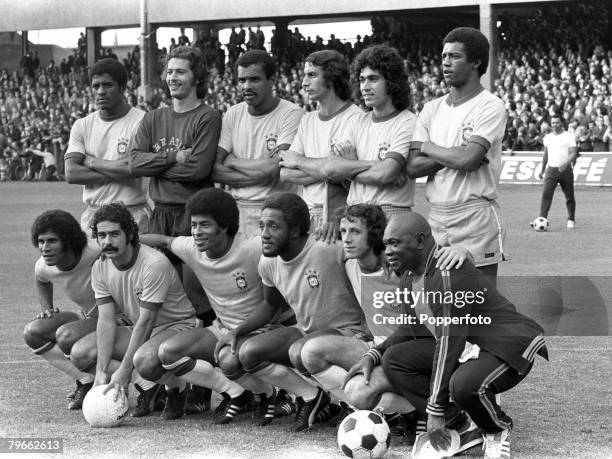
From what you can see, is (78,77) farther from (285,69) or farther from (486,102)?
(486,102)

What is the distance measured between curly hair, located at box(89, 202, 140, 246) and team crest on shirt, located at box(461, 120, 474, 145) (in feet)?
6.86

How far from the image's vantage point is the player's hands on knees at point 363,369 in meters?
6.25

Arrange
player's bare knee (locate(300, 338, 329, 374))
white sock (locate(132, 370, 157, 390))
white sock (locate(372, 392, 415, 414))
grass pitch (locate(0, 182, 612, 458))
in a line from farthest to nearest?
1. white sock (locate(132, 370, 157, 390))
2. player's bare knee (locate(300, 338, 329, 374))
3. white sock (locate(372, 392, 415, 414))
4. grass pitch (locate(0, 182, 612, 458))

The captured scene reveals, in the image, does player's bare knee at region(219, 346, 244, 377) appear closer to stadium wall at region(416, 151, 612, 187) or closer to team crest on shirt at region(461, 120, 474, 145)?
team crest on shirt at region(461, 120, 474, 145)

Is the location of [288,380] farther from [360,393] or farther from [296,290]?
[360,393]

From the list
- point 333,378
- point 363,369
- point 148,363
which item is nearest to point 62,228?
point 148,363

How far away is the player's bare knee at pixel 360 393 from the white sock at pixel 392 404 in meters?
0.06

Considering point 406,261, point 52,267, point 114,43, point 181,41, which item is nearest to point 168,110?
point 52,267

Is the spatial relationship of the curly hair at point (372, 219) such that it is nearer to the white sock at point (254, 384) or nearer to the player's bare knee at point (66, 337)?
the white sock at point (254, 384)

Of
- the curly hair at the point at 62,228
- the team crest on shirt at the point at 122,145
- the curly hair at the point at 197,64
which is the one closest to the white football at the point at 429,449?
the curly hair at the point at 62,228

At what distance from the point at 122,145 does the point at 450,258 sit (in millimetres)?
3151

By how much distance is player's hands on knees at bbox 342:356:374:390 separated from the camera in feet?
20.5

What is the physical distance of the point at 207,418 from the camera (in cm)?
711

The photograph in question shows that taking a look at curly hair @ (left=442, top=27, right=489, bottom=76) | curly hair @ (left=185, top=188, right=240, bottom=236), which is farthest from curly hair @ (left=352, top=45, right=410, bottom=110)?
curly hair @ (left=185, top=188, right=240, bottom=236)
